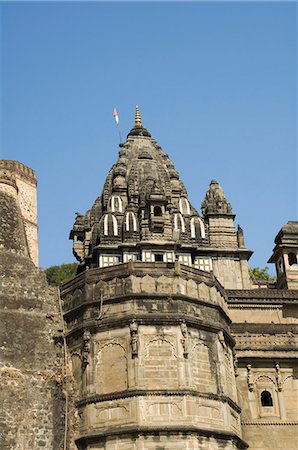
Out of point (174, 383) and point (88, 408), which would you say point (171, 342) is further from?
point (88, 408)

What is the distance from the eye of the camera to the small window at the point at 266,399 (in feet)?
97.1

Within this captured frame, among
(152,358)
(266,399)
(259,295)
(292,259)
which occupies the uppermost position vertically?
(292,259)

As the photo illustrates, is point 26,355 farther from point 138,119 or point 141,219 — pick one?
point 138,119

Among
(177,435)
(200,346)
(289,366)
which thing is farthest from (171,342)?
(289,366)

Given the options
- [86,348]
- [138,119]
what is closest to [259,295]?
[86,348]

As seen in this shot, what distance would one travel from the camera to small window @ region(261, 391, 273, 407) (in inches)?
1166

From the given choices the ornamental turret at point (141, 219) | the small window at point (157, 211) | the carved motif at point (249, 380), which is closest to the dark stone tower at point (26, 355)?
the carved motif at point (249, 380)

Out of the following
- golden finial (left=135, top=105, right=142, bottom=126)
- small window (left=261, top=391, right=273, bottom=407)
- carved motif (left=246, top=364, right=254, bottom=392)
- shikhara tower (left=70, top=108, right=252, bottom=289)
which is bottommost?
small window (left=261, top=391, right=273, bottom=407)

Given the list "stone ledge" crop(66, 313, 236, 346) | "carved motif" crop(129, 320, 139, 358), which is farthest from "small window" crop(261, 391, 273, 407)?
"carved motif" crop(129, 320, 139, 358)

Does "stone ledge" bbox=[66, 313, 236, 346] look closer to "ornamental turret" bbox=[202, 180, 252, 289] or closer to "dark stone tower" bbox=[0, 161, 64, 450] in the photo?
"dark stone tower" bbox=[0, 161, 64, 450]

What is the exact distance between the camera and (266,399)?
2970cm

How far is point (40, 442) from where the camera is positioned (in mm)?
24500

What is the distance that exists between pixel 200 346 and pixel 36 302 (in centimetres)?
599

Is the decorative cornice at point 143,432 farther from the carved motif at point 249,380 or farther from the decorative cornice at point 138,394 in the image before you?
the carved motif at point 249,380
